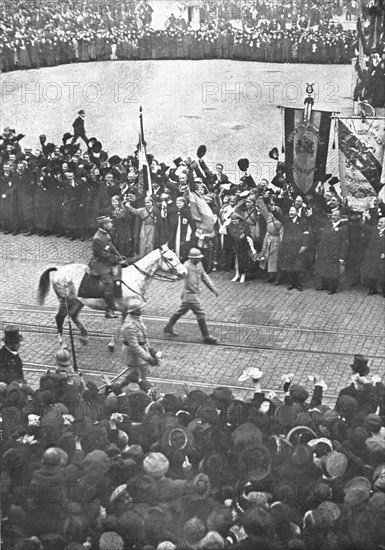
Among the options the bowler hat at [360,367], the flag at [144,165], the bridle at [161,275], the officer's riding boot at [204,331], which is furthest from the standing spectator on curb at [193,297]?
the bowler hat at [360,367]

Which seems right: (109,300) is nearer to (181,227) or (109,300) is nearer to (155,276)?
(155,276)

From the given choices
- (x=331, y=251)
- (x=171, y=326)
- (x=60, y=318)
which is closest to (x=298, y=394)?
(x=171, y=326)

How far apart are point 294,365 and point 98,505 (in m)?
4.89

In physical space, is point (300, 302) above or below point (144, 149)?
below

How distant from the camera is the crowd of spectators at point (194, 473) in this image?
8.14 metres

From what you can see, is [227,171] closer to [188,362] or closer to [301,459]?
[188,362]

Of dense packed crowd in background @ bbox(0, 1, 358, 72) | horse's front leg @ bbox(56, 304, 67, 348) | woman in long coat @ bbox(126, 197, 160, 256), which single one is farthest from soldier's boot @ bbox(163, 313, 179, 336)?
dense packed crowd in background @ bbox(0, 1, 358, 72)

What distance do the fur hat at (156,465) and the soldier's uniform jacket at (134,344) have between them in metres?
3.45

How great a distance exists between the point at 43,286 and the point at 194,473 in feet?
18.9

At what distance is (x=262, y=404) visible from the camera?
10.1 metres


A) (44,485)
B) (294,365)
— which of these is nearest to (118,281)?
(294,365)

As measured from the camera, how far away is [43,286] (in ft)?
46.3

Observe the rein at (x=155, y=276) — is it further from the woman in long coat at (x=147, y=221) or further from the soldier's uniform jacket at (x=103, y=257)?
the woman in long coat at (x=147, y=221)

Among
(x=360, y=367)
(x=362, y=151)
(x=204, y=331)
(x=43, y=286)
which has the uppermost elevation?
(x=362, y=151)
